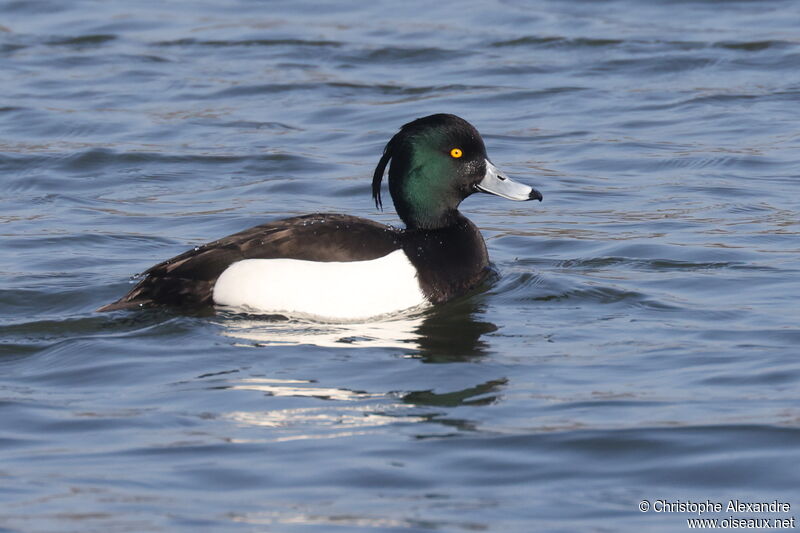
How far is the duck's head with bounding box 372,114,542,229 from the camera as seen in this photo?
8.23 metres

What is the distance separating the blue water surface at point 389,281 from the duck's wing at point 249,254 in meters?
0.13

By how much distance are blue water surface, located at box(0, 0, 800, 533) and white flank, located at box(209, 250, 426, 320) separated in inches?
4.9

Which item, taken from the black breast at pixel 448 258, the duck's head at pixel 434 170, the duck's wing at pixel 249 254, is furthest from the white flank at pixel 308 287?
the duck's head at pixel 434 170

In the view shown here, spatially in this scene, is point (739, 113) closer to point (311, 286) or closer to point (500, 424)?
point (311, 286)

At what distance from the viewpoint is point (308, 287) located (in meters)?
7.62

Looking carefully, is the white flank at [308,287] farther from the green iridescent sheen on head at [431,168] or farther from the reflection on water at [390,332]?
the green iridescent sheen on head at [431,168]

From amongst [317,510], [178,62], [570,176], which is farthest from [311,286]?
[178,62]

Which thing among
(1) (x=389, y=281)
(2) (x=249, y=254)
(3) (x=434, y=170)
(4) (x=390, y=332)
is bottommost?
(4) (x=390, y=332)

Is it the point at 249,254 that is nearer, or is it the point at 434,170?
the point at 249,254

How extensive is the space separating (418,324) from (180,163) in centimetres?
480

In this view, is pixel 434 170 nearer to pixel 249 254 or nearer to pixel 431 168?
pixel 431 168

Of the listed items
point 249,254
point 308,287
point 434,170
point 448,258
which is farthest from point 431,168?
point 249,254

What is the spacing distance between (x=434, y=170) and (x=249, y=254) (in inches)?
50.6

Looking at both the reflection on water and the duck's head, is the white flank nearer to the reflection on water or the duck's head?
the reflection on water
